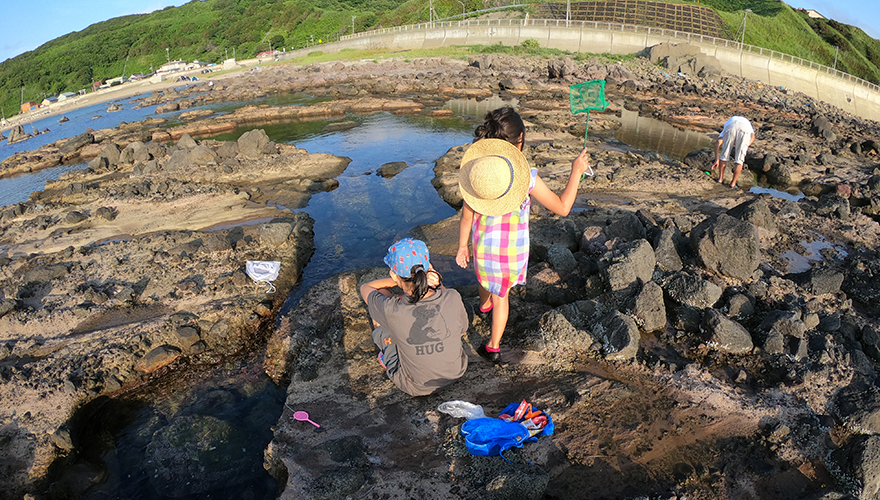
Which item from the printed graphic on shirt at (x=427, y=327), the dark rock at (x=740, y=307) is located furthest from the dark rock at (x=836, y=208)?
the printed graphic on shirt at (x=427, y=327)

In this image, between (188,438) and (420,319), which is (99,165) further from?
(420,319)

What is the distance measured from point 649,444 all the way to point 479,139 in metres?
3.03

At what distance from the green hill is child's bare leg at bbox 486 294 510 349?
192 ft

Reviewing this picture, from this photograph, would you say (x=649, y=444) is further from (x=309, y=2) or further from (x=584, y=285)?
(x=309, y=2)

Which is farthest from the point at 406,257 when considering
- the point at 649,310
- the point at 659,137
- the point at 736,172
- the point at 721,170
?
the point at 659,137

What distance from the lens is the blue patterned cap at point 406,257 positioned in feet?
11.9

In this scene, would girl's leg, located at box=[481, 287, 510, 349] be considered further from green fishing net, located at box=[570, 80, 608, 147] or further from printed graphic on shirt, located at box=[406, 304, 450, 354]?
green fishing net, located at box=[570, 80, 608, 147]

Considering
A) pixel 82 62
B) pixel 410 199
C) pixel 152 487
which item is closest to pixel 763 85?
pixel 410 199

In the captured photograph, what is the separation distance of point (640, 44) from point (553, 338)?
127 ft

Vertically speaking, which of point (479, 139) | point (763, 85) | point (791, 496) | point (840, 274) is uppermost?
point (763, 85)

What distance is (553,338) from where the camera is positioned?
4.87 m

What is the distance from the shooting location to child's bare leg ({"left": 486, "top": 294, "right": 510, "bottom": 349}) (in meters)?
4.43

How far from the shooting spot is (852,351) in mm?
4430

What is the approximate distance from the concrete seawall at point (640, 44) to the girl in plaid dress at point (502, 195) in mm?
36875
